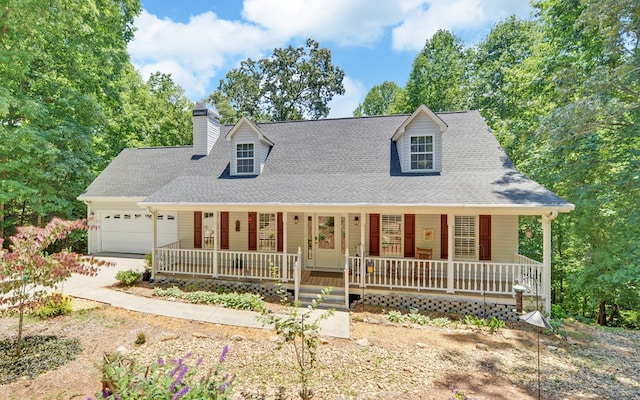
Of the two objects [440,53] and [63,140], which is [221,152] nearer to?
[63,140]

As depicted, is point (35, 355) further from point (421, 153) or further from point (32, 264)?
point (421, 153)

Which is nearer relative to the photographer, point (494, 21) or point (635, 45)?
point (635, 45)

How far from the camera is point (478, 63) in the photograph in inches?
896

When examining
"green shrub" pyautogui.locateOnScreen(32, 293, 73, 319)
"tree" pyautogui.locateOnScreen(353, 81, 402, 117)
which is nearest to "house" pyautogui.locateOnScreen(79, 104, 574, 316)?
"green shrub" pyautogui.locateOnScreen(32, 293, 73, 319)

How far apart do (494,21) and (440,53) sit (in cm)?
405

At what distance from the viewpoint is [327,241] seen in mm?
11281

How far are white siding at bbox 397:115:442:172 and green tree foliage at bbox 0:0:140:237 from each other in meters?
15.8

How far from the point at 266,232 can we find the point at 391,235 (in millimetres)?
4899

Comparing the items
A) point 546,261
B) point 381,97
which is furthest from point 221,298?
point 381,97

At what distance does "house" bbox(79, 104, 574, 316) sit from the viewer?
870cm

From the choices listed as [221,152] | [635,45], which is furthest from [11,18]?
[635,45]

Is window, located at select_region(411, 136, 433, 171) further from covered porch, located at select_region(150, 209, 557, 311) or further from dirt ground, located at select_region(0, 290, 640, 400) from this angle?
dirt ground, located at select_region(0, 290, 640, 400)

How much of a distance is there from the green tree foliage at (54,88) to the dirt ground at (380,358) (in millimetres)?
10926

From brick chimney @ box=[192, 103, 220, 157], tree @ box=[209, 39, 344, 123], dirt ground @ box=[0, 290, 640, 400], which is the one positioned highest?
tree @ box=[209, 39, 344, 123]
